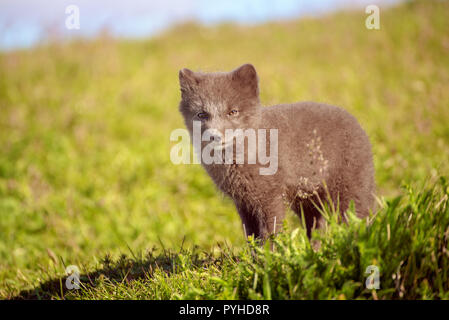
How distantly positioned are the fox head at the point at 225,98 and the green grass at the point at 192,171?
522 mm

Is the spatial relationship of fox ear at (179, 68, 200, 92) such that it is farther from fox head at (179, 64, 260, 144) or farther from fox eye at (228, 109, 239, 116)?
fox eye at (228, 109, 239, 116)

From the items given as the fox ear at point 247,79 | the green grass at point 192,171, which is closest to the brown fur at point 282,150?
the fox ear at point 247,79

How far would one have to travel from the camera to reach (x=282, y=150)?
303 cm

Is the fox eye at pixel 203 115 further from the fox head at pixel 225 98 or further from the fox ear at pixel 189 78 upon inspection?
the fox ear at pixel 189 78

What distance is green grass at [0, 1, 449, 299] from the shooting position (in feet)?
7.55

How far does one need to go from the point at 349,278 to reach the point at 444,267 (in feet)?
1.67

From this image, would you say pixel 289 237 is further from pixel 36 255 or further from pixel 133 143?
pixel 133 143

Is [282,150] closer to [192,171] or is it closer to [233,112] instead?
[233,112]

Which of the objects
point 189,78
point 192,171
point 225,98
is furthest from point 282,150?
point 192,171

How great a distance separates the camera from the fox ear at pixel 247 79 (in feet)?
9.35

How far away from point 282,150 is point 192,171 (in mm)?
4480

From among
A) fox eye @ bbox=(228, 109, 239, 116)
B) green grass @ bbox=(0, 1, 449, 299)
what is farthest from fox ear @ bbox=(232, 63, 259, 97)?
green grass @ bbox=(0, 1, 449, 299)

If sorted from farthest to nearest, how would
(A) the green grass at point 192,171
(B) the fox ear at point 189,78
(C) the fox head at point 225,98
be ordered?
(B) the fox ear at point 189,78 → (C) the fox head at point 225,98 → (A) the green grass at point 192,171

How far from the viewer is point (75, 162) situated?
24.3ft
